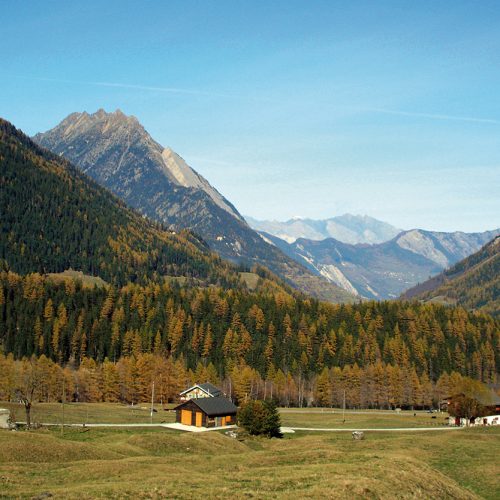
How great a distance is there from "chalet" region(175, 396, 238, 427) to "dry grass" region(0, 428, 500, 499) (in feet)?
93.7

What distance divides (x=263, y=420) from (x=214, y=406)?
23.4 m

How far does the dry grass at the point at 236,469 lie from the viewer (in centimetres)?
4584

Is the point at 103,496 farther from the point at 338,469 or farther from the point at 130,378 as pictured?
the point at 130,378

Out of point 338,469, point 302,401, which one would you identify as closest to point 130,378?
point 302,401

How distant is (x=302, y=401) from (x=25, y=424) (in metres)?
103

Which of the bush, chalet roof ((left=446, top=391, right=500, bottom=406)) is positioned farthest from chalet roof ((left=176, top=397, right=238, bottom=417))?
chalet roof ((left=446, top=391, right=500, bottom=406))

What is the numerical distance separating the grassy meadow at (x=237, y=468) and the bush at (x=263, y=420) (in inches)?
302

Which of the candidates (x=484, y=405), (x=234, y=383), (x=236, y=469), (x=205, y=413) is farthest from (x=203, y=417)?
(x=484, y=405)

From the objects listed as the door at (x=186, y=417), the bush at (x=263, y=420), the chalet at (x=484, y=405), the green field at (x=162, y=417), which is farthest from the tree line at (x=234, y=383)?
the bush at (x=263, y=420)

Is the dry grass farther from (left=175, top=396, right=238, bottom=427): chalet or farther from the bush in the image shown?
(left=175, top=396, right=238, bottom=427): chalet

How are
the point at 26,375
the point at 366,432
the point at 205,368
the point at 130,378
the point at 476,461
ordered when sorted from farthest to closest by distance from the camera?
the point at 205,368 → the point at 130,378 → the point at 26,375 → the point at 366,432 → the point at 476,461

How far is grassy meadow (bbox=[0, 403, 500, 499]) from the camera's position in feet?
151

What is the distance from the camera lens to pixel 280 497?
43.8 m

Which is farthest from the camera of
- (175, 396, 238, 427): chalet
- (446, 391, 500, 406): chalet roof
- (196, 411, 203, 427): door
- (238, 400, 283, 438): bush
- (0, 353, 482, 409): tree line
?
(0, 353, 482, 409): tree line
